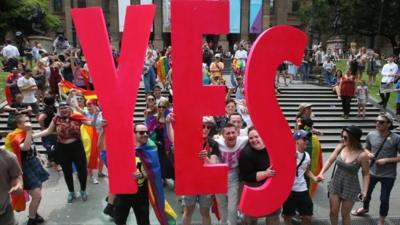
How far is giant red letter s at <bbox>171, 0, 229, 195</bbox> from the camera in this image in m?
3.85

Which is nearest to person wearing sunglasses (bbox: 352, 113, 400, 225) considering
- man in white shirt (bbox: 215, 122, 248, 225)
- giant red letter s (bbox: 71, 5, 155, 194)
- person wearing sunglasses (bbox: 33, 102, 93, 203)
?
man in white shirt (bbox: 215, 122, 248, 225)

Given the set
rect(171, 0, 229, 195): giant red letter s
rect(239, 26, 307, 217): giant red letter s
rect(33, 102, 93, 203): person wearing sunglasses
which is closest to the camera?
rect(171, 0, 229, 195): giant red letter s

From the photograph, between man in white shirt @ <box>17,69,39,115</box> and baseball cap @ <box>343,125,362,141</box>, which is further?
man in white shirt @ <box>17,69,39,115</box>

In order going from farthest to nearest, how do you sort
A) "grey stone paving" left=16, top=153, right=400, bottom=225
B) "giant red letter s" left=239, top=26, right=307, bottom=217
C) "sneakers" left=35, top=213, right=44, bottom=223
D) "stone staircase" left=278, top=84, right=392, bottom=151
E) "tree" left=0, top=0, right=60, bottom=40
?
"tree" left=0, top=0, right=60, bottom=40 → "stone staircase" left=278, top=84, right=392, bottom=151 → "grey stone paving" left=16, top=153, right=400, bottom=225 → "sneakers" left=35, top=213, right=44, bottom=223 → "giant red letter s" left=239, top=26, right=307, bottom=217

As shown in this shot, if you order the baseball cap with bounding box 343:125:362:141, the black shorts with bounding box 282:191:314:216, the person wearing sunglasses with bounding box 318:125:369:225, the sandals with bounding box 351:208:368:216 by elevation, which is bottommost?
the sandals with bounding box 351:208:368:216

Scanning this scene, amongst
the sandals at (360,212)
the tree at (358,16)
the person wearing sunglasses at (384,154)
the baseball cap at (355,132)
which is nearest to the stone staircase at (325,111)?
the sandals at (360,212)

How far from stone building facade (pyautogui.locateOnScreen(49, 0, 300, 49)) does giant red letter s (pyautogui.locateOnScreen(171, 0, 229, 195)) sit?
4199cm

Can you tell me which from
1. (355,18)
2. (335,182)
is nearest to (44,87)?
(335,182)

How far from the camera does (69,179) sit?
22.6 ft

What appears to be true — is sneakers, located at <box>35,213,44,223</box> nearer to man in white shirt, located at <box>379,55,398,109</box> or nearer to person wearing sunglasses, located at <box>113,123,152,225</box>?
person wearing sunglasses, located at <box>113,123,152,225</box>

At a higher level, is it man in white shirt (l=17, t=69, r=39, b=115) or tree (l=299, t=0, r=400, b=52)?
tree (l=299, t=0, r=400, b=52)

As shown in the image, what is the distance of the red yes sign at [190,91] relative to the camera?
12.8ft

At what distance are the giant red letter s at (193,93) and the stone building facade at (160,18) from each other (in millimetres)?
41990

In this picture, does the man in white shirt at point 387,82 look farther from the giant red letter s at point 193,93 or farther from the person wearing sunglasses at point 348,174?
the giant red letter s at point 193,93
